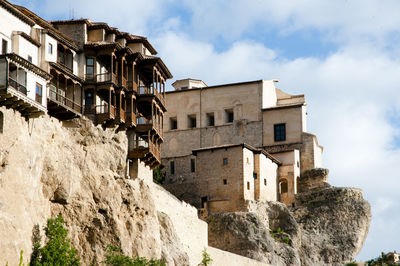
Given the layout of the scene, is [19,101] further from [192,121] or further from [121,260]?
[192,121]

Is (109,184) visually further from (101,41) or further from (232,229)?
(232,229)

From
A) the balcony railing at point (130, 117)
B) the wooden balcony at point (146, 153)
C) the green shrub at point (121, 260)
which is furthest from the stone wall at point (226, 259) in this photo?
the balcony railing at point (130, 117)

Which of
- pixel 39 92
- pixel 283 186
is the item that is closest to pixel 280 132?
pixel 283 186

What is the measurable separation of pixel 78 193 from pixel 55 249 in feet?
19.0

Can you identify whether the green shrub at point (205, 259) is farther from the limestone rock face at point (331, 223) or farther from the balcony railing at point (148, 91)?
the limestone rock face at point (331, 223)

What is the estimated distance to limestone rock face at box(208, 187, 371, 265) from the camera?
84.4 m

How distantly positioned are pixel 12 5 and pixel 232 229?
33054 millimetres

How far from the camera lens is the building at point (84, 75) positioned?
181 feet

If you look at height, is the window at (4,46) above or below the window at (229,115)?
below

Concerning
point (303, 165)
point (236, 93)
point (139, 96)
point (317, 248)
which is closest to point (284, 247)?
point (317, 248)

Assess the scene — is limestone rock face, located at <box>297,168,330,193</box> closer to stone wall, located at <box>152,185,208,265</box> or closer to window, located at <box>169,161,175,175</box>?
window, located at <box>169,161,175,175</box>

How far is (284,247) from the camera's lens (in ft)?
287

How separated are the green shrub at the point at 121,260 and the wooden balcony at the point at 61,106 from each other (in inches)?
322

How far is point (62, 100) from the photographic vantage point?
6209 centimetres
